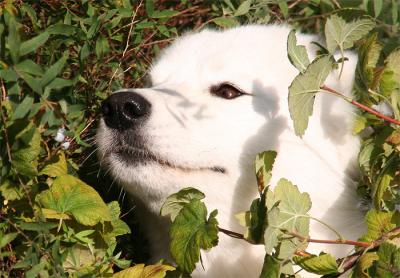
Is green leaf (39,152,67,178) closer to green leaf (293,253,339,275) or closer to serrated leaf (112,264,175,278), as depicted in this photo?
serrated leaf (112,264,175,278)

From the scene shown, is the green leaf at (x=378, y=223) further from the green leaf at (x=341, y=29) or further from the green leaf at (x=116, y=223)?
the green leaf at (x=116, y=223)

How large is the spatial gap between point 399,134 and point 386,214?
1.17 ft

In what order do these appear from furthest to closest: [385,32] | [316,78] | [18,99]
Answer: [385,32]
[316,78]
[18,99]

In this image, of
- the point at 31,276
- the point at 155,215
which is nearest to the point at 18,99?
the point at 31,276

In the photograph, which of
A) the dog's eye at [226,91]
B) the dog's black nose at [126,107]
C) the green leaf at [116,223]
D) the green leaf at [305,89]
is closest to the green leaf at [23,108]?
the dog's black nose at [126,107]

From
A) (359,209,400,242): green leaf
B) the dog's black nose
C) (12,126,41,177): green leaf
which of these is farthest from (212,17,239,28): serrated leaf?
(12,126,41,177): green leaf

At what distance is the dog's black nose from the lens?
119 inches

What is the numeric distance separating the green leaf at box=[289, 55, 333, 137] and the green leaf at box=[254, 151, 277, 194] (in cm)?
16

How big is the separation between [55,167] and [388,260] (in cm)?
143

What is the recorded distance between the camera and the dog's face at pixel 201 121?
9.92 ft

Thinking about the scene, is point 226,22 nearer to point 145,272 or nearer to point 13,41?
point 145,272

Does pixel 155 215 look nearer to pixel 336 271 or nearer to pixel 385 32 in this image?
pixel 336 271

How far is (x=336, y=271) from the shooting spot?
2.58m

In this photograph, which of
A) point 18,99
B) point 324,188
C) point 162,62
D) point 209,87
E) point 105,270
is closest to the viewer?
Result: point 18,99
